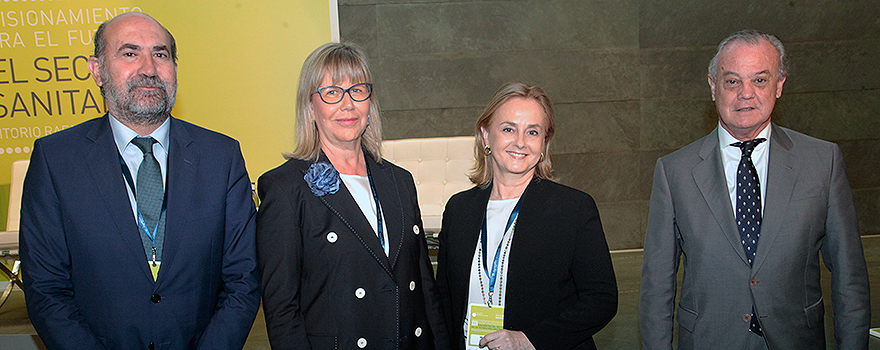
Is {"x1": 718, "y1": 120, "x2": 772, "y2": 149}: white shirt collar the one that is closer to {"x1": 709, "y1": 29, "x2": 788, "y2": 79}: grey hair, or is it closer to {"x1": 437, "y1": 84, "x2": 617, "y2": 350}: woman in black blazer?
{"x1": 709, "y1": 29, "x2": 788, "y2": 79}: grey hair

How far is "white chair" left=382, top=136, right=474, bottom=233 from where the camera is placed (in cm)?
514

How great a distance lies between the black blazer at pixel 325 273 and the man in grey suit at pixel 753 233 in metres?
0.87

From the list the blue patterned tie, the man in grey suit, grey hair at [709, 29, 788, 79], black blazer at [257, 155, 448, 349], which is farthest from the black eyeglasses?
grey hair at [709, 29, 788, 79]

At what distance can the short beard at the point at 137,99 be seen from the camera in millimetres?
1715

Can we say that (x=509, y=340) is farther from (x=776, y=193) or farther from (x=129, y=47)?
(x=129, y=47)

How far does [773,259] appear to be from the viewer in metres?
1.76

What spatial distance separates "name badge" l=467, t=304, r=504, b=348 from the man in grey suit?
1.68 feet

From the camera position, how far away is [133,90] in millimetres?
1717

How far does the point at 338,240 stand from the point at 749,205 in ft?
4.30

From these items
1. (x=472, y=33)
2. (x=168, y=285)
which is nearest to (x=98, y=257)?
(x=168, y=285)

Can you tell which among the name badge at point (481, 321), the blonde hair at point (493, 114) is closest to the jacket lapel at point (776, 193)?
the blonde hair at point (493, 114)

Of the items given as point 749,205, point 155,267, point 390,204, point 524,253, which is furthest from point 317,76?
point 749,205

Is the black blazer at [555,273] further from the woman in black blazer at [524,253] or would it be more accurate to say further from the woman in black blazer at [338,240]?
the woman in black blazer at [338,240]

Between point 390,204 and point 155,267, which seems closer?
point 155,267
